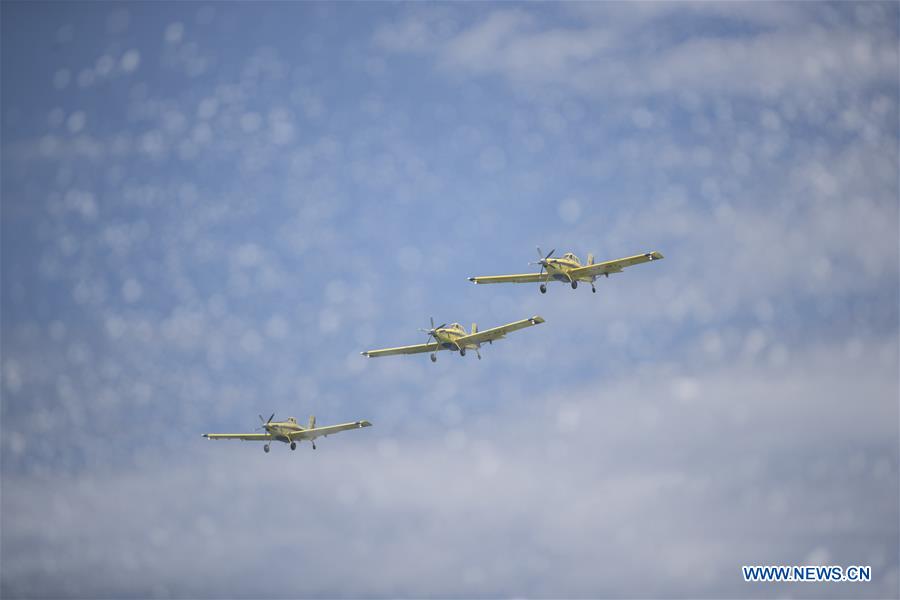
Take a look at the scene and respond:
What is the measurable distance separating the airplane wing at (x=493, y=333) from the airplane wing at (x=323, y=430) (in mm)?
14379

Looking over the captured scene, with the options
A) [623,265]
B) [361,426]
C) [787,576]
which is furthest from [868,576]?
[361,426]

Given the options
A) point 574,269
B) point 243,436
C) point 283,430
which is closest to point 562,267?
point 574,269

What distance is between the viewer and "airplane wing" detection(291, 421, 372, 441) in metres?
141

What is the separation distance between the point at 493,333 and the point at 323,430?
865 inches

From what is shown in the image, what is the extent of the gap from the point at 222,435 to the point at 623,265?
48.7 m

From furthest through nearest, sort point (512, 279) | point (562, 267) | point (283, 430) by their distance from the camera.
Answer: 1. point (283, 430)
2. point (512, 279)
3. point (562, 267)

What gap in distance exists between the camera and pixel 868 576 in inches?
5778

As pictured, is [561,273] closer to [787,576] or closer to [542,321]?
[542,321]

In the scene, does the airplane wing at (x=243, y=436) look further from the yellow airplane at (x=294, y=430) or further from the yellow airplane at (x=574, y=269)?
the yellow airplane at (x=574, y=269)

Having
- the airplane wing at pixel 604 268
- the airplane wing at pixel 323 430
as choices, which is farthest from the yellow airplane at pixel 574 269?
the airplane wing at pixel 323 430

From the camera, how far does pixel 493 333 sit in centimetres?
13462

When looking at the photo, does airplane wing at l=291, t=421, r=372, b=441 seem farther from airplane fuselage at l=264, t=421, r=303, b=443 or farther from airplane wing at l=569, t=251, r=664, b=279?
airplane wing at l=569, t=251, r=664, b=279

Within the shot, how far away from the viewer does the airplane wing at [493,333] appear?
132750mm

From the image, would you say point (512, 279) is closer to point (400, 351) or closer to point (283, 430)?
point (400, 351)
